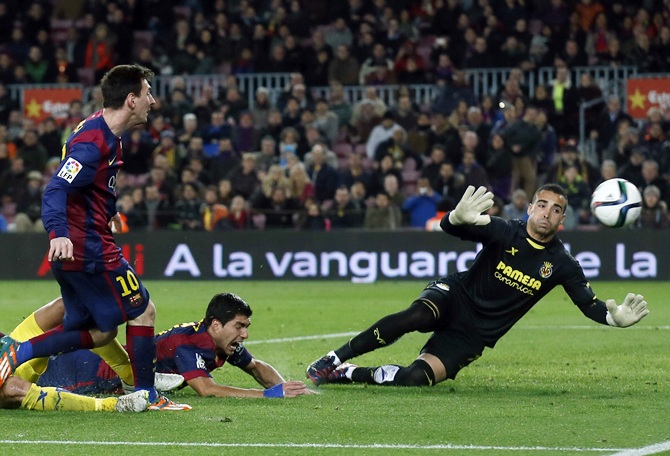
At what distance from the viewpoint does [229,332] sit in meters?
8.16

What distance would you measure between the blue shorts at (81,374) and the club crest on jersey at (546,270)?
9.62 feet

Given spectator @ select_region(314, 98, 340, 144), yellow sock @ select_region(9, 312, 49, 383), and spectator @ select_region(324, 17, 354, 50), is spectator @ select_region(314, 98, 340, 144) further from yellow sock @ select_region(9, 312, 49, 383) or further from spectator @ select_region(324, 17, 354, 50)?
yellow sock @ select_region(9, 312, 49, 383)

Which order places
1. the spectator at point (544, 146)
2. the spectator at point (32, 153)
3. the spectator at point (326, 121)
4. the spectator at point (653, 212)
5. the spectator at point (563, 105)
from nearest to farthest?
the spectator at point (653, 212) → the spectator at point (544, 146) → the spectator at point (563, 105) → the spectator at point (32, 153) → the spectator at point (326, 121)

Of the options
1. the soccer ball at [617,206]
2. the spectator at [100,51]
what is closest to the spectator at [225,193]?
the spectator at [100,51]

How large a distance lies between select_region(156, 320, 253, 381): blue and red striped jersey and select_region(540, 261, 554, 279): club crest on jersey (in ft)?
7.07

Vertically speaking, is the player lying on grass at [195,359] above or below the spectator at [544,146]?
below

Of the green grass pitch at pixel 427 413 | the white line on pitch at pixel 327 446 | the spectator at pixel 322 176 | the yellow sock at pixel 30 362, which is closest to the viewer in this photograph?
the white line on pitch at pixel 327 446

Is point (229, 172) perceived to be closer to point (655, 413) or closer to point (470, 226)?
point (470, 226)

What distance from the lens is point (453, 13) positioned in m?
24.3

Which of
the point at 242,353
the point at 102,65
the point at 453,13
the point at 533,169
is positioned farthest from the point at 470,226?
the point at 102,65

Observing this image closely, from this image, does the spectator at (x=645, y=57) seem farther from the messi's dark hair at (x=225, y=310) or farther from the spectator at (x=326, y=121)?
the messi's dark hair at (x=225, y=310)

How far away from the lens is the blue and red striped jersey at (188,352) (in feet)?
26.5

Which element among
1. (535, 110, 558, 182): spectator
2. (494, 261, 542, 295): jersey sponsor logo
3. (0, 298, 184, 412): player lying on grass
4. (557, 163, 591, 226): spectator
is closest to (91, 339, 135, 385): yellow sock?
(0, 298, 184, 412): player lying on grass

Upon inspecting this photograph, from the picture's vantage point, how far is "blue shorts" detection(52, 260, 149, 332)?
7422mm
